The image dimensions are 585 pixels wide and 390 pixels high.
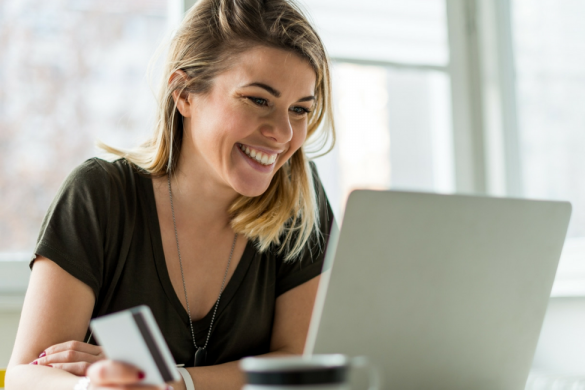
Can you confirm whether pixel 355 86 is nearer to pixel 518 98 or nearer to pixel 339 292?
pixel 518 98

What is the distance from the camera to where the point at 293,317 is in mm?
1424

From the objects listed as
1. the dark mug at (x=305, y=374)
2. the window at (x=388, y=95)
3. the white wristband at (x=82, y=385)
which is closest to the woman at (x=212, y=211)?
the white wristband at (x=82, y=385)

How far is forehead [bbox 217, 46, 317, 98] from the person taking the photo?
50.4 inches

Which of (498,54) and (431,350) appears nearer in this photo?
(431,350)

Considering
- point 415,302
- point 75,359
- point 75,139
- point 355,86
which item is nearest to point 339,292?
point 415,302

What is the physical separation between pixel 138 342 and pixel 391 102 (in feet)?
7.02

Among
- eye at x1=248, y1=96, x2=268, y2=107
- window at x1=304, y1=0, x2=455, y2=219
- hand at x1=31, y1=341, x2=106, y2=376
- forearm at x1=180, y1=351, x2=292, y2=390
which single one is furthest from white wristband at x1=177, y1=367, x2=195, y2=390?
window at x1=304, y1=0, x2=455, y2=219

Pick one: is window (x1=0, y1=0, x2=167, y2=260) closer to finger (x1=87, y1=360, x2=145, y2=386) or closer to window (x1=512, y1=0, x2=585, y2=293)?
finger (x1=87, y1=360, x2=145, y2=386)

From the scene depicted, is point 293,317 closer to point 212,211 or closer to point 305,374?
point 212,211

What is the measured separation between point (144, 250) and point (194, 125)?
32 centimetres

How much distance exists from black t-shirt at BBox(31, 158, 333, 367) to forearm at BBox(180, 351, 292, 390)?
0.58ft

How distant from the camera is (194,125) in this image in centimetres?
139

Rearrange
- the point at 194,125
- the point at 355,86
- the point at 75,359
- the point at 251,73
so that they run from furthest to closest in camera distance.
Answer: the point at 355,86 → the point at 194,125 → the point at 251,73 → the point at 75,359

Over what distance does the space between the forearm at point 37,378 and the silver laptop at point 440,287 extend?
0.46m
